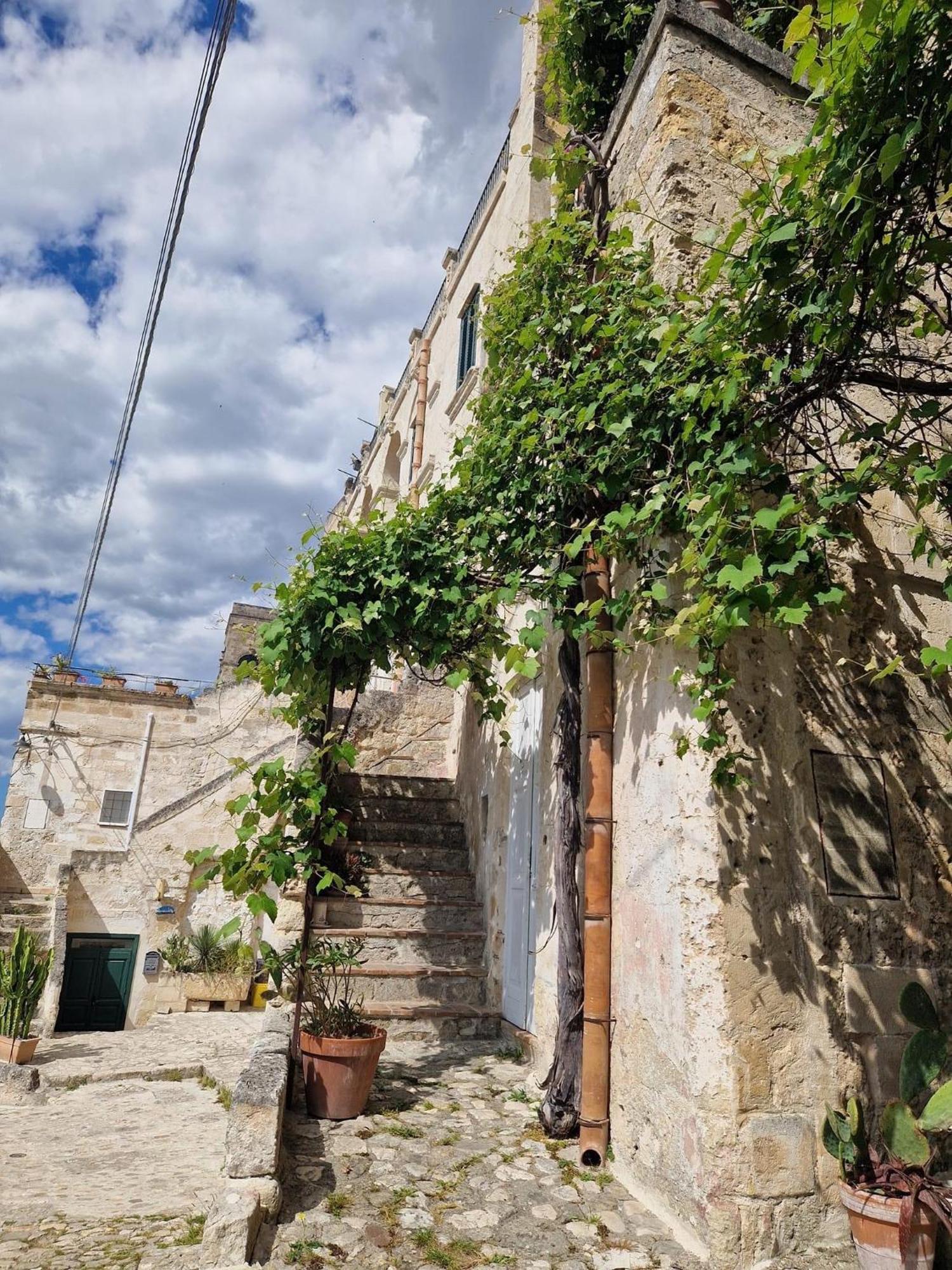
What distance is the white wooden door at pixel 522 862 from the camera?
519 centimetres

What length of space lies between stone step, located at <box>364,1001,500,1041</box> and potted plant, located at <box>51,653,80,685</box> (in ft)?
40.7

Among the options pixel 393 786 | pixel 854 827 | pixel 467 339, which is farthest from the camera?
pixel 467 339

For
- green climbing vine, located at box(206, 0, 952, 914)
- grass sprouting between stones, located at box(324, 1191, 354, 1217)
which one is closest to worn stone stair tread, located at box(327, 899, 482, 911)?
green climbing vine, located at box(206, 0, 952, 914)

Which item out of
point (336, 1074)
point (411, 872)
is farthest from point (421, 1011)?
point (336, 1074)

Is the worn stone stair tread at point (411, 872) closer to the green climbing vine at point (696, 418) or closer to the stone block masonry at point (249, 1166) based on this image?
the green climbing vine at point (696, 418)

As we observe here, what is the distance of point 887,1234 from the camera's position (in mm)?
2529

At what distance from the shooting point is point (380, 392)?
56.7ft

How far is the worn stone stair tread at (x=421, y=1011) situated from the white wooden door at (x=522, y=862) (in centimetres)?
→ 21

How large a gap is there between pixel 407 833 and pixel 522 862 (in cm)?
219

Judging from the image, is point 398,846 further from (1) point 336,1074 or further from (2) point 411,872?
(1) point 336,1074

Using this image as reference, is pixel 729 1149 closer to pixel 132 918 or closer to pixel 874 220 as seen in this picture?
pixel 874 220

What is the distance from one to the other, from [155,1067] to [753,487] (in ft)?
21.7

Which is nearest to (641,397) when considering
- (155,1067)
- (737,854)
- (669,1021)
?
(737,854)

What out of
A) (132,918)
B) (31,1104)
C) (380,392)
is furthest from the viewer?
(380,392)
